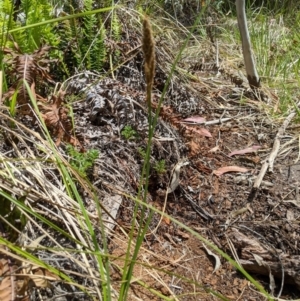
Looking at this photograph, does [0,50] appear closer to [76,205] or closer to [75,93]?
[75,93]

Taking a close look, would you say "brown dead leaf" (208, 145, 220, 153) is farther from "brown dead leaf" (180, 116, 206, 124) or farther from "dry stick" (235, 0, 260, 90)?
"dry stick" (235, 0, 260, 90)

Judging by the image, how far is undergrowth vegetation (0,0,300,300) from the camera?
126cm

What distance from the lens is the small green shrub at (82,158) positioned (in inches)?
71.7

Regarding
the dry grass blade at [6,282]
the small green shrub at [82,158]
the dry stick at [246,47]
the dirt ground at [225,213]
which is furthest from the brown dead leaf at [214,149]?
the dry grass blade at [6,282]

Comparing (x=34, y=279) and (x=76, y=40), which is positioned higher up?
(x=76, y=40)

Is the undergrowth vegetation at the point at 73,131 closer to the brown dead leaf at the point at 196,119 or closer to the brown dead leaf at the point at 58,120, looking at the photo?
the brown dead leaf at the point at 58,120

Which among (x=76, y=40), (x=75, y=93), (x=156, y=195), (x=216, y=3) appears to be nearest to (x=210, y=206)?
(x=156, y=195)

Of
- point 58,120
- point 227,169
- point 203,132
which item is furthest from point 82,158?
point 203,132

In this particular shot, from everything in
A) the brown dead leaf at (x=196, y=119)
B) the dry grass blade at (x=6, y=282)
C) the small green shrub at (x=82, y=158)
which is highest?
the dry grass blade at (x=6, y=282)

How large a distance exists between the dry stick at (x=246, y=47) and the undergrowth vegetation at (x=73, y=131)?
0.56 feet

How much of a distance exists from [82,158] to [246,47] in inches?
55.6

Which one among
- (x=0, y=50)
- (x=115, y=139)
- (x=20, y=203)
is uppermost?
(x=0, y=50)

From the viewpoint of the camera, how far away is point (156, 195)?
2.14 meters

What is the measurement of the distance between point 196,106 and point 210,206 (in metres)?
0.80
